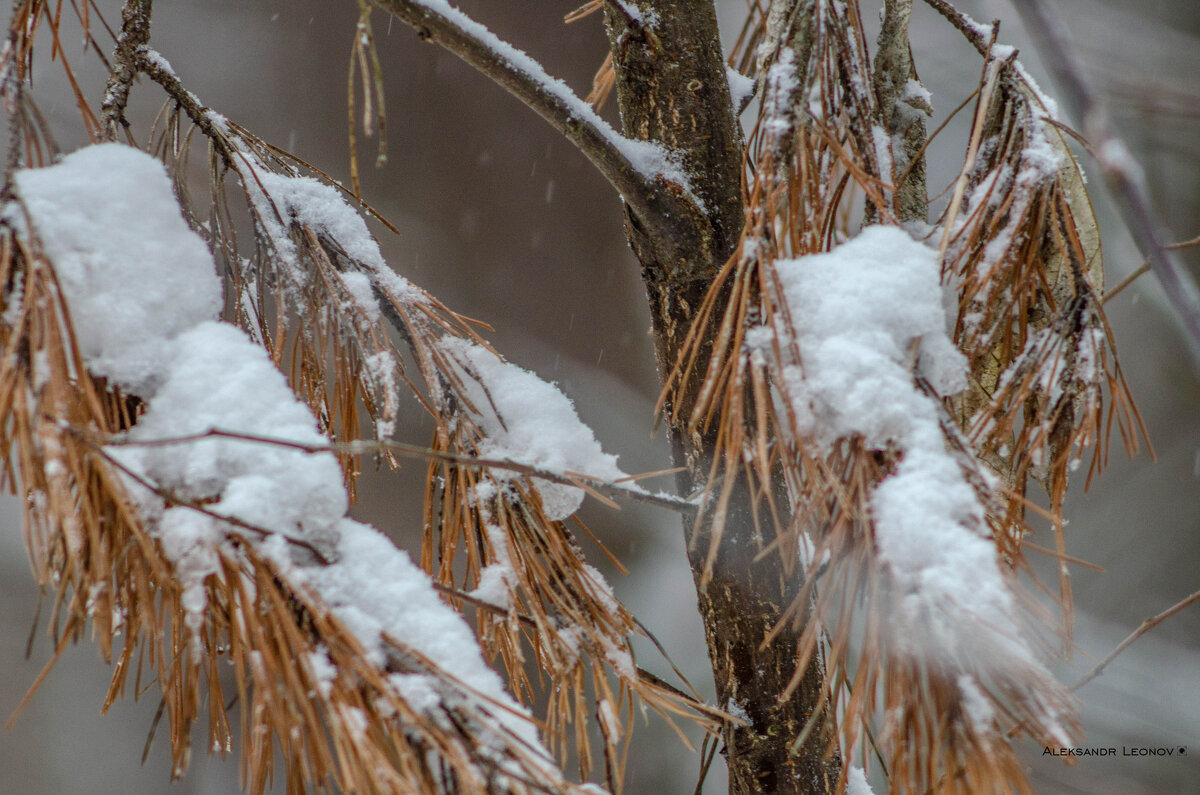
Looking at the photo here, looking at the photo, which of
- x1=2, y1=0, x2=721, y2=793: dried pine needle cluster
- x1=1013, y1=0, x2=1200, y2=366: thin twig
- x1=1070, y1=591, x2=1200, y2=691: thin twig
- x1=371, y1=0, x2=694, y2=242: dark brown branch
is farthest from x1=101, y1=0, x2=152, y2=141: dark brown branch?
x1=1070, y1=591, x2=1200, y2=691: thin twig

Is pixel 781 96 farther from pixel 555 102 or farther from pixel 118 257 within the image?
pixel 118 257

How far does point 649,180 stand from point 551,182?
3.39ft

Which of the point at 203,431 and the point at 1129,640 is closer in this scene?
the point at 203,431

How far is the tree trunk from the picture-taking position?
1.33 ft

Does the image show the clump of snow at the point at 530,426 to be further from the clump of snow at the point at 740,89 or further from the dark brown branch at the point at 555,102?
the clump of snow at the point at 740,89

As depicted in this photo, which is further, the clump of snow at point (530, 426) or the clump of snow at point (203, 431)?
the clump of snow at point (530, 426)

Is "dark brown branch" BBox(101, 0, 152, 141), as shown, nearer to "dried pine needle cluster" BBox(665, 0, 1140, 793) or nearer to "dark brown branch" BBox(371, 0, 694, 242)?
"dark brown branch" BBox(371, 0, 694, 242)

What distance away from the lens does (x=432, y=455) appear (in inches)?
10.2

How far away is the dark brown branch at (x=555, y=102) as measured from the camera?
34 cm

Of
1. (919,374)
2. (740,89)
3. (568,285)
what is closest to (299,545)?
(919,374)

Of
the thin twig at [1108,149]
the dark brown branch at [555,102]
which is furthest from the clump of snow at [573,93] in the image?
the thin twig at [1108,149]

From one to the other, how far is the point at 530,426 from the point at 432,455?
0.43 feet

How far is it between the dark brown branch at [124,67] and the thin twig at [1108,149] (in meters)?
0.38

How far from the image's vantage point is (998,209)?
1.16ft
